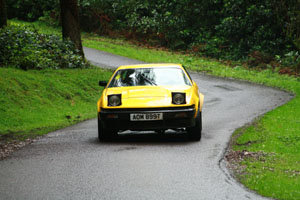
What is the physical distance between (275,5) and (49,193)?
27.8 metres

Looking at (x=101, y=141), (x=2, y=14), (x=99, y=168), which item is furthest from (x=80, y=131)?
(x=2, y=14)

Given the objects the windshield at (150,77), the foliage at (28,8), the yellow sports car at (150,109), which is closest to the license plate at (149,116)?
the yellow sports car at (150,109)

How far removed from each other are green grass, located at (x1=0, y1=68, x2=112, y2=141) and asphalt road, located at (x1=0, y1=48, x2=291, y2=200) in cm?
141

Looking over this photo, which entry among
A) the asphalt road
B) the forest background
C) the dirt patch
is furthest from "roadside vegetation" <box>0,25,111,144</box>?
the forest background

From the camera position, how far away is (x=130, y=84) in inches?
452

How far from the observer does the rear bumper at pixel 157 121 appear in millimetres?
10422

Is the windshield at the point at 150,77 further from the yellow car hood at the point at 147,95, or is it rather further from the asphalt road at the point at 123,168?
the asphalt road at the point at 123,168

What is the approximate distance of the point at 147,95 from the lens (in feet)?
Answer: 35.3

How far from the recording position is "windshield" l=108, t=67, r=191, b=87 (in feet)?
37.6

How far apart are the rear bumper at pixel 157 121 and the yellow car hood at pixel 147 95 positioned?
0.12 metres

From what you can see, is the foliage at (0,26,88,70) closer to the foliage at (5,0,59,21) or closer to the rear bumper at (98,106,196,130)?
the rear bumper at (98,106,196,130)

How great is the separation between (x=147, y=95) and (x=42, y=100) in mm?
7426

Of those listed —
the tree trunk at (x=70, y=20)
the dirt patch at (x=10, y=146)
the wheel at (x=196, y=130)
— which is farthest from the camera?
the tree trunk at (x=70, y=20)

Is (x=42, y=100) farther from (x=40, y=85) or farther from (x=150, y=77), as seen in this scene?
(x=150, y=77)
